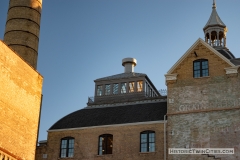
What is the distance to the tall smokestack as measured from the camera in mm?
55844

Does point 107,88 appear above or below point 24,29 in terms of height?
below

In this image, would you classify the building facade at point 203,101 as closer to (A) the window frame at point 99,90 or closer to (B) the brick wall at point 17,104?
(A) the window frame at point 99,90

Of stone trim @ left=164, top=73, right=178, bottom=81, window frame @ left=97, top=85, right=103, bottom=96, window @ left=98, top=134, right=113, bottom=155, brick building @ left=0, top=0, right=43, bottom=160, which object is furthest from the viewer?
window frame @ left=97, top=85, right=103, bottom=96

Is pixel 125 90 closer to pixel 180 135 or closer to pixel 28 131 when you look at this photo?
pixel 180 135

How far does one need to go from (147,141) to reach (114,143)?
2960 millimetres

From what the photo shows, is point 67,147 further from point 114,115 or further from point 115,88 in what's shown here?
point 115,88

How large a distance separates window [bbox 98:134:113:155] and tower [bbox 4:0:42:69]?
341 inches

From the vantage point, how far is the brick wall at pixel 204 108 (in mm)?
40625

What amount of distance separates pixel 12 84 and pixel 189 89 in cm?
1517

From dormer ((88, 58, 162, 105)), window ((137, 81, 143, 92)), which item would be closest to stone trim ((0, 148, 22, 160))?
dormer ((88, 58, 162, 105))

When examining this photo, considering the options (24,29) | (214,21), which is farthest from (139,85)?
(24,29)

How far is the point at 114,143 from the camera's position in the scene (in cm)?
4484

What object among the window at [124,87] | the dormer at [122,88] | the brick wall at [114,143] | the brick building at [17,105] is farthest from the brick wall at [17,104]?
the window at [124,87]

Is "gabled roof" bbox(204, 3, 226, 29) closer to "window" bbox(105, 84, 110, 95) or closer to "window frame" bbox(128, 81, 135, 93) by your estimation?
"window frame" bbox(128, 81, 135, 93)
